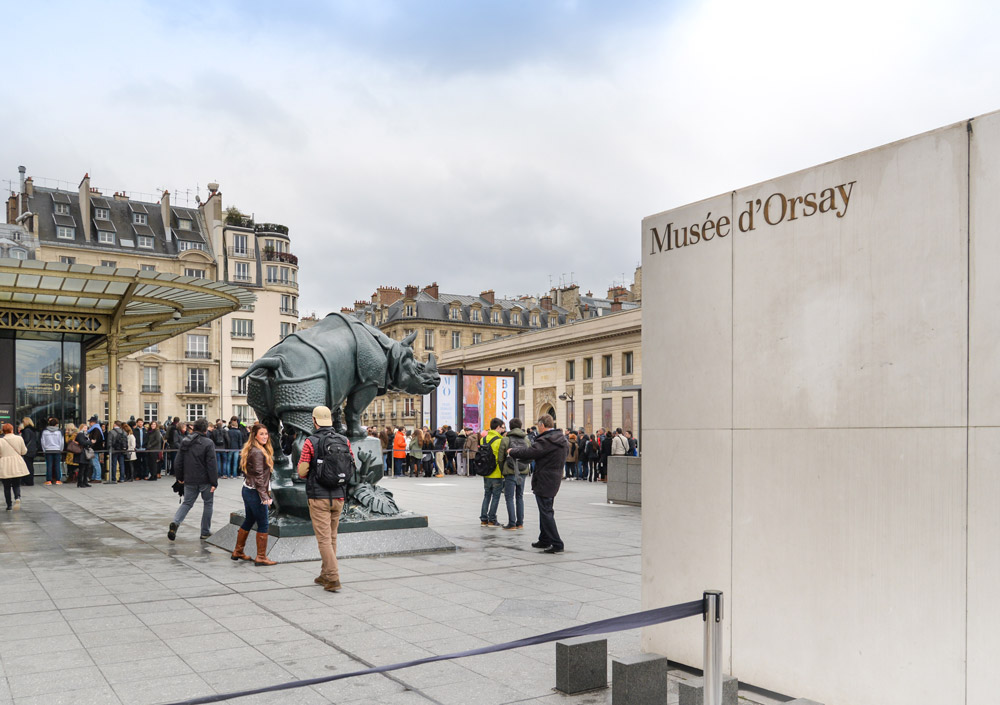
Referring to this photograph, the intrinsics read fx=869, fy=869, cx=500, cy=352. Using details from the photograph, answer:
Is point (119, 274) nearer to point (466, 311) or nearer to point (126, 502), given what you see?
point (126, 502)

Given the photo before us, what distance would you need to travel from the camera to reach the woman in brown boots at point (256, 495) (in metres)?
9.77

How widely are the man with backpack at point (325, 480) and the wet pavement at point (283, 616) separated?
0.47 metres

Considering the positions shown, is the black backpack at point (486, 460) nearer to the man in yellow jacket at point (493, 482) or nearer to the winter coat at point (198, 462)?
the man in yellow jacket at point (493, 482)

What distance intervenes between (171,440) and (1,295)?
6.96 m

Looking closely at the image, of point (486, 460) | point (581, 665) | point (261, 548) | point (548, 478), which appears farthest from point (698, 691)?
point (486, 460)

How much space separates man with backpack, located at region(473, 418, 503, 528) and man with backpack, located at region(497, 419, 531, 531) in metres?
0.09

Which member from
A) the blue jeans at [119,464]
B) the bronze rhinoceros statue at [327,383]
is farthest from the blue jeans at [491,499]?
the blue jeans at [119,464]

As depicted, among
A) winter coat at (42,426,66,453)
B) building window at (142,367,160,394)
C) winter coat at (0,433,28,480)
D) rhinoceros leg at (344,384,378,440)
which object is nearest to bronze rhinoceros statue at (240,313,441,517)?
rhinoceros leg at (344,384,378,440)

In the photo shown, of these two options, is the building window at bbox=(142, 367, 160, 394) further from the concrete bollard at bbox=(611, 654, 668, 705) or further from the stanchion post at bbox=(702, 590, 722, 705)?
the stanchion post at bbox=(702, 590, 722, 705)

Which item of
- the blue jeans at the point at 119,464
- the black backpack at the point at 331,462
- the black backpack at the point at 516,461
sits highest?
the black backpack at the point at 331,462

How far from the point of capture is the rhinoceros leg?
38.2 feet

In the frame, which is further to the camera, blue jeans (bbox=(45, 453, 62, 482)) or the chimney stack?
the chimney stack

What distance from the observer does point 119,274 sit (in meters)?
18.3

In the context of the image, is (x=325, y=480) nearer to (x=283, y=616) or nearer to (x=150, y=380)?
(x=283, y=616)
